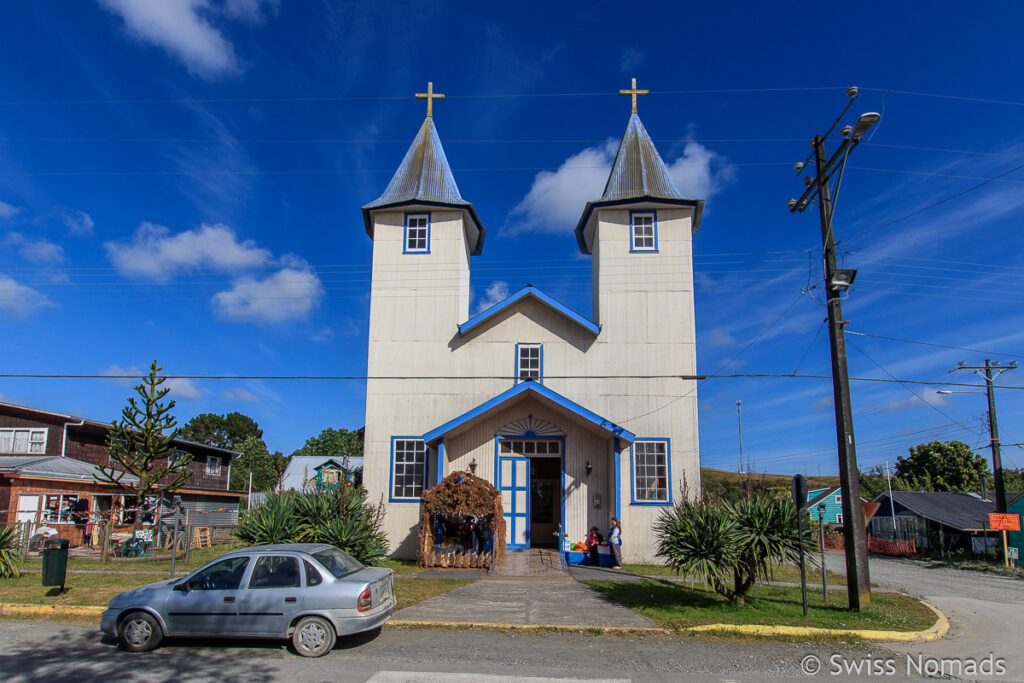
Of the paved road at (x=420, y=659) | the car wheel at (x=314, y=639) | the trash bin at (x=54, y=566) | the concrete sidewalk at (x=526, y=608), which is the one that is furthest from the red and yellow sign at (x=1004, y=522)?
the trash bin at (x=54, y=566)

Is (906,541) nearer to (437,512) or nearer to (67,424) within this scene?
(437,512)

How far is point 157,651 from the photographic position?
931 centimetres

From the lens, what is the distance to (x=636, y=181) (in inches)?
871

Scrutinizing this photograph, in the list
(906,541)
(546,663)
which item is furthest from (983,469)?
(546,663)

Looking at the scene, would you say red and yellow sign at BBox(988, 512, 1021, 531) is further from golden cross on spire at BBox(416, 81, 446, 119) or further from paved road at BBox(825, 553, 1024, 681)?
golden cross on spire at BBox(416, 81, 446, 119)

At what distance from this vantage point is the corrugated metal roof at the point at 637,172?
2177cm

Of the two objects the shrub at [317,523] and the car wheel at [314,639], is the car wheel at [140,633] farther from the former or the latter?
the shrub at [317,523]

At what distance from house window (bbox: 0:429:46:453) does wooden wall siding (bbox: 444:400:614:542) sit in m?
22.5

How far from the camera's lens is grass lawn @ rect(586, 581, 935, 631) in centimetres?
1109

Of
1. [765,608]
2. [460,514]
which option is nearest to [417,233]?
[460,514]

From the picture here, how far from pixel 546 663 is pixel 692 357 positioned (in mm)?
13223

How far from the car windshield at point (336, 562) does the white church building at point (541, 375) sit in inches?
342

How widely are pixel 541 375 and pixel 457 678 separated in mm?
13116

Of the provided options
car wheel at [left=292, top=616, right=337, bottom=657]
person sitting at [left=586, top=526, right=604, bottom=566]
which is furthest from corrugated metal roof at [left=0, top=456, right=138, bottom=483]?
car wheel at [left=292, top=616, right=337, bottom=657]
